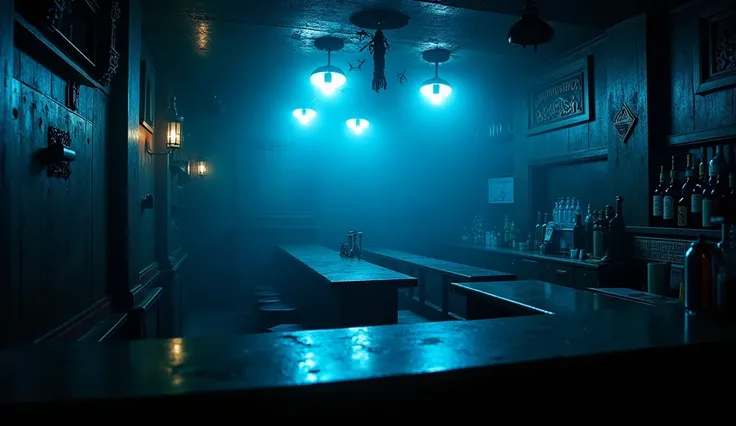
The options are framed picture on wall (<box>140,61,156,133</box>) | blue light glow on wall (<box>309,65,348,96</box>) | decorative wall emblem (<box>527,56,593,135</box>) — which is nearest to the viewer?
framed picture on wall (<box>140,61,156,133</box>)

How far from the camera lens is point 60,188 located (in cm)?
212

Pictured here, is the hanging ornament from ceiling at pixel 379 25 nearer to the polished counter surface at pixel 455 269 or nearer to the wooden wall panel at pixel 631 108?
the polished counter surface at pixel 455 269

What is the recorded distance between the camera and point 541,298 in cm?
234

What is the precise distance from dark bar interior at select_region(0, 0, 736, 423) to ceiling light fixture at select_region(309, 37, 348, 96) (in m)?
0.02

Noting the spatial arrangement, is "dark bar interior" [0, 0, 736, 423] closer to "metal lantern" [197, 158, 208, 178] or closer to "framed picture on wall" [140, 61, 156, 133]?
"framed picture on wall" [140, 61, 156, 133]

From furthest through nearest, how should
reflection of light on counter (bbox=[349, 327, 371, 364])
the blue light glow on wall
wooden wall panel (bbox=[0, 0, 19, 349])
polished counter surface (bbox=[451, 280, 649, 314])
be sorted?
the blue light glow on wall → polished counter surface (bbox=[451, 280, 649, 314]) → wooden wall panel (bbox=[0, 0, 19, 349]) → reflection of light on counter (bbox=[349, 327, 371, 364])

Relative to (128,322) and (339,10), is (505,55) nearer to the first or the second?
(339,10)

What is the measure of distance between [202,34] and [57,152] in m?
3.15

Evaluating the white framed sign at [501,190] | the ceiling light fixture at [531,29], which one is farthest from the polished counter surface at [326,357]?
the white framed sign at [501,190]

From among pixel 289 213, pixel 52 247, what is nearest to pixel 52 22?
pixel 52 247

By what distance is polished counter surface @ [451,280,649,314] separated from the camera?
2102mm

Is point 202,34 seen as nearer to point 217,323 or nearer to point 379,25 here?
point 379,25

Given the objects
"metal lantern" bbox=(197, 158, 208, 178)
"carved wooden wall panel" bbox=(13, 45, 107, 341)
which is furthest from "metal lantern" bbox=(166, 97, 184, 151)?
"metal lantern" bbox=(197, 158, 208, 178)

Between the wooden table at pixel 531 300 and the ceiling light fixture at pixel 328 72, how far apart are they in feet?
7.98
